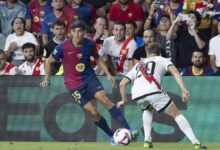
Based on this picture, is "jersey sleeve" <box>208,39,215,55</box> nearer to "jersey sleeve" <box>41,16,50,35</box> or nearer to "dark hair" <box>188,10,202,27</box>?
"dark hair" <box>188,10,202,27</box>

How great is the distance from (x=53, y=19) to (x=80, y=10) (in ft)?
1.92

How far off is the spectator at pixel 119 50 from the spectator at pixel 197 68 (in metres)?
1.08

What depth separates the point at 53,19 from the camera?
1619 centimetres

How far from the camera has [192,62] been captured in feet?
48.6

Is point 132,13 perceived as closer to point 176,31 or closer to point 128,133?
point 176,31

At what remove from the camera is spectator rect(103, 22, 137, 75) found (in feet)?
48.9

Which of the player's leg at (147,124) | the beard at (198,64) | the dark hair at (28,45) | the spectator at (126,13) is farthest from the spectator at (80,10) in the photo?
the player's leg at (147,124)

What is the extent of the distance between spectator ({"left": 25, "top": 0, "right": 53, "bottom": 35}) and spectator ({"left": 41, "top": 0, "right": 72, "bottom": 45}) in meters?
0.35

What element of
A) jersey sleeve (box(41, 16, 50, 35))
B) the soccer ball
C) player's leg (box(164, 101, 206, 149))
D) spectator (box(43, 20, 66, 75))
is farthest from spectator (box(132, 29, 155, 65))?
player's leg (box(164, 101, 206, 149))

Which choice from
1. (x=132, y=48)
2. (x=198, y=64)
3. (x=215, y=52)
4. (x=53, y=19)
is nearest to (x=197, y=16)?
(x=215, y=52)

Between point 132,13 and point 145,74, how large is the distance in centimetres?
444

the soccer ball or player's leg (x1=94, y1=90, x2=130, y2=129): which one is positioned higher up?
player's leg (x1=94, y1=90, x2=130, y2=129)

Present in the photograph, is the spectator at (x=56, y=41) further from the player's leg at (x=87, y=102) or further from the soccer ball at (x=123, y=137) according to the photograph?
the soccer ball at (x=123, y=137)

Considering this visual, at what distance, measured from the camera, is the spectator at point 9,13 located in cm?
1670
